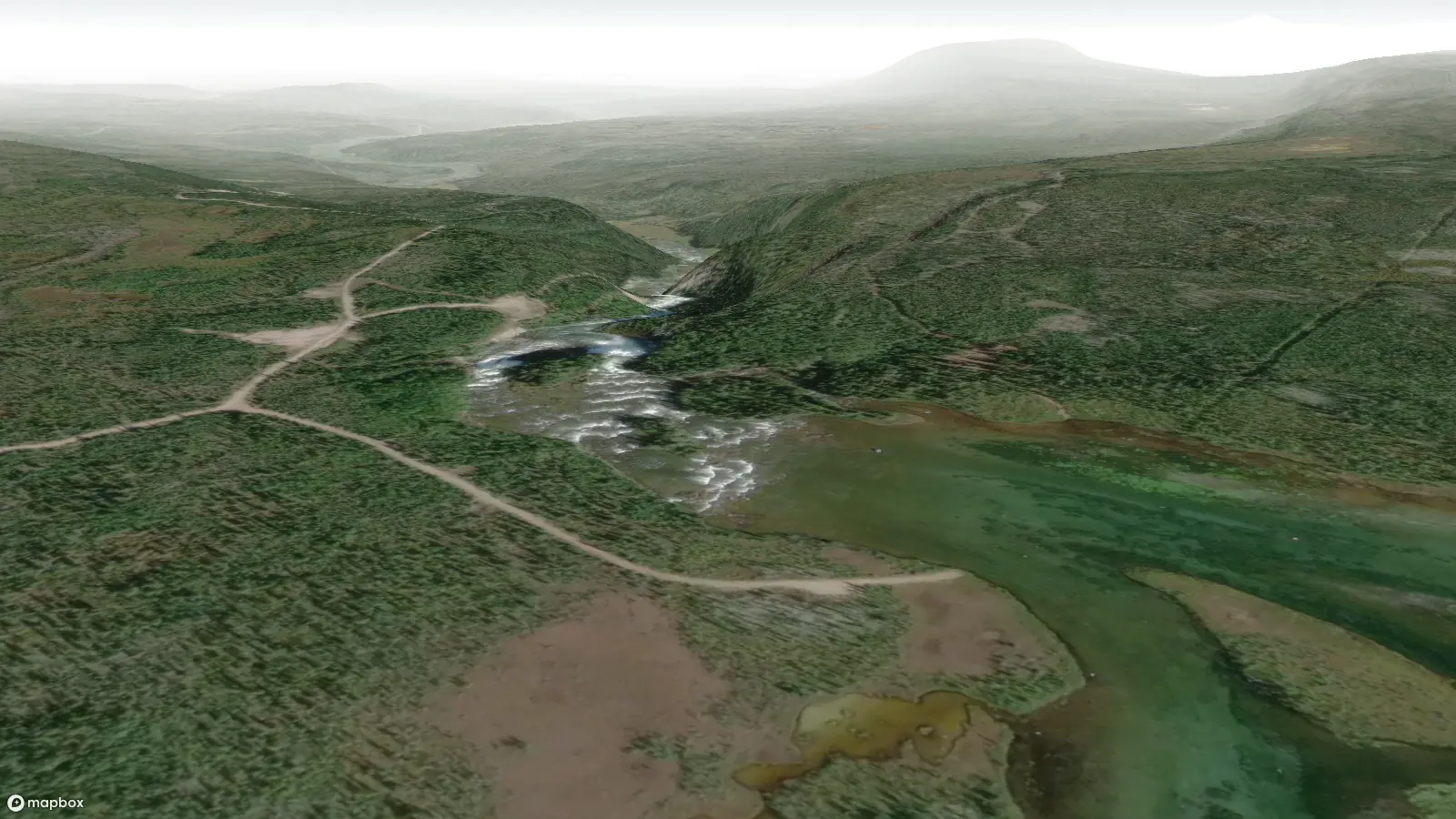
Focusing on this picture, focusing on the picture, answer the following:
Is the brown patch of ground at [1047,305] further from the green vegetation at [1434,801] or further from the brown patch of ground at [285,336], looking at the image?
the brown patch of ground at [285,336]

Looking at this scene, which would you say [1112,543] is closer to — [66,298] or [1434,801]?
[1434,801]

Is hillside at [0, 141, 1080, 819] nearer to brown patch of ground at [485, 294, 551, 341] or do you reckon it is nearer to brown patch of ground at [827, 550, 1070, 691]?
brown patch of ground at [827, 550, 1070, 691]

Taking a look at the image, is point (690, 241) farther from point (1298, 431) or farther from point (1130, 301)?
point (1298, 431)

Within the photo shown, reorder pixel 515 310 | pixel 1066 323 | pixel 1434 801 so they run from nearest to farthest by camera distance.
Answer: pixel 1434 801 → pixel 1066 323 → pixel 515 310

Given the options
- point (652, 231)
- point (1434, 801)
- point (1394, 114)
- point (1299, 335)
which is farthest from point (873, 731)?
point (1394, 114)

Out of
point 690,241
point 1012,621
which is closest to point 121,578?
point 1012,621

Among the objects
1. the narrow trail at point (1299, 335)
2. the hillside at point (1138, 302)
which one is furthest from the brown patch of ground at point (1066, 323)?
the narrow trail at point (1299, 335)
